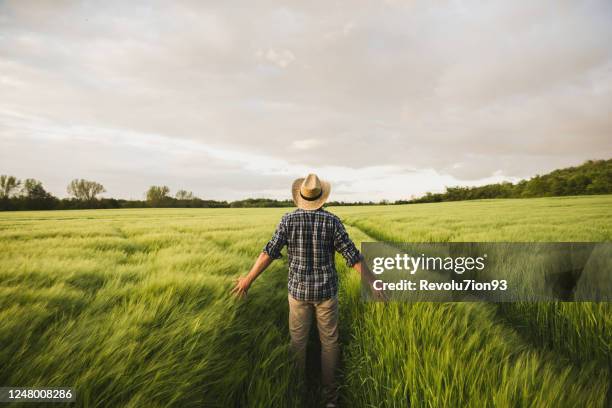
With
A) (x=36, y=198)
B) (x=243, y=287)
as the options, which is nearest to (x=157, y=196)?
(x=36, y=198)

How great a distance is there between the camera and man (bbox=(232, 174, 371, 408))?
256 cm

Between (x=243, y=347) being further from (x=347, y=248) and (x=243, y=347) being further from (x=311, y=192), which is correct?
(x=311, y=192)

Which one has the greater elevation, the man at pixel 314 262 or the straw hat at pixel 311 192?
the straw hat at pixel 311 192

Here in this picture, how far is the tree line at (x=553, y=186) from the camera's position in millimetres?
42906

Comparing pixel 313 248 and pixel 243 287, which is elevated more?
pixel 313 248

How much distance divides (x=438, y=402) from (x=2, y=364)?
8.54ft

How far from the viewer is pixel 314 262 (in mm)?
2584

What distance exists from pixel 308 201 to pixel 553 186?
66576mm

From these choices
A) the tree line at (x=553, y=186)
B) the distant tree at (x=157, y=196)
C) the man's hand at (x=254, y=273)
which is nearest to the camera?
the man's hand at (x=254, y=273)

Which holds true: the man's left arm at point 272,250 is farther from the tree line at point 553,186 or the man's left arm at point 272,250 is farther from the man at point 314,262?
the tree line at point 553,186

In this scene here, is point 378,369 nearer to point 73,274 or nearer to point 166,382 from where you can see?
point 166,382

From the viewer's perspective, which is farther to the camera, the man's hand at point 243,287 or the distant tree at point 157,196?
the distant tree at point 157,196

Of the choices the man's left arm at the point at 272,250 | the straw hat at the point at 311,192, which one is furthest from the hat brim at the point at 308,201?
the man's left arm at the point at 272,250

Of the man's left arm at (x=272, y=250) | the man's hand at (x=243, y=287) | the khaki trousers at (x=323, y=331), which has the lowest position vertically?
the khaki trousers at (x=323, y=331)
